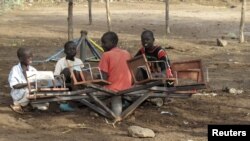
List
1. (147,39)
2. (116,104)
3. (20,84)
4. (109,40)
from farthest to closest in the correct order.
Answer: (147,39) < (109,40) < (20,84) < (116,104)

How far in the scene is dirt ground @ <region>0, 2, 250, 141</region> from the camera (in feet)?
22.0

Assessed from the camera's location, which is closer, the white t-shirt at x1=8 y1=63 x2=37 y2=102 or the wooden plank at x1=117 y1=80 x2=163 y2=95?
the wooden plank at x1=117 y1=80 x2=163 y2=95

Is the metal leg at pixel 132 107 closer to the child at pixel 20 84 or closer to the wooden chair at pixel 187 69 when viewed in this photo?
the wooden chair at pixel 187 69

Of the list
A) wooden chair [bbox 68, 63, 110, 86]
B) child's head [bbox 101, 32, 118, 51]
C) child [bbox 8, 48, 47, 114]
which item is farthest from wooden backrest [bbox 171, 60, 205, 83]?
child [bbox 8, 48, 47, 114]

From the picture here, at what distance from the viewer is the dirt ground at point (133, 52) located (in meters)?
6.71

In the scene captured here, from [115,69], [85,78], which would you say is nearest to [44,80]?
[85,78]

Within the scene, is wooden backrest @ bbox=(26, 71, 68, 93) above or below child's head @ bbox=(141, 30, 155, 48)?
below

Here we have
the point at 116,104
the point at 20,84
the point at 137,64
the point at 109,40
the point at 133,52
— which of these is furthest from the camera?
the point at 133,52

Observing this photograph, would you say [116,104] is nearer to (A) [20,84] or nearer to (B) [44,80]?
(B) [44,80]

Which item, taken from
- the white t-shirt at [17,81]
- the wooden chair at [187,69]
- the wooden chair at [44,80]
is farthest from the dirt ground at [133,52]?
the wooden chair at [187,69]

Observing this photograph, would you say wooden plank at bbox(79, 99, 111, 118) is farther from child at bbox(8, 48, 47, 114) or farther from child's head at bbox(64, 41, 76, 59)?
child's head at bbox(64, 41, 76, 59)

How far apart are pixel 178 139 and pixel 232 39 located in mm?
11396

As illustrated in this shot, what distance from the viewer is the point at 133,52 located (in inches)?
549

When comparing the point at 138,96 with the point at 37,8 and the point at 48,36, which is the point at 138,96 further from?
the point at 37,8
